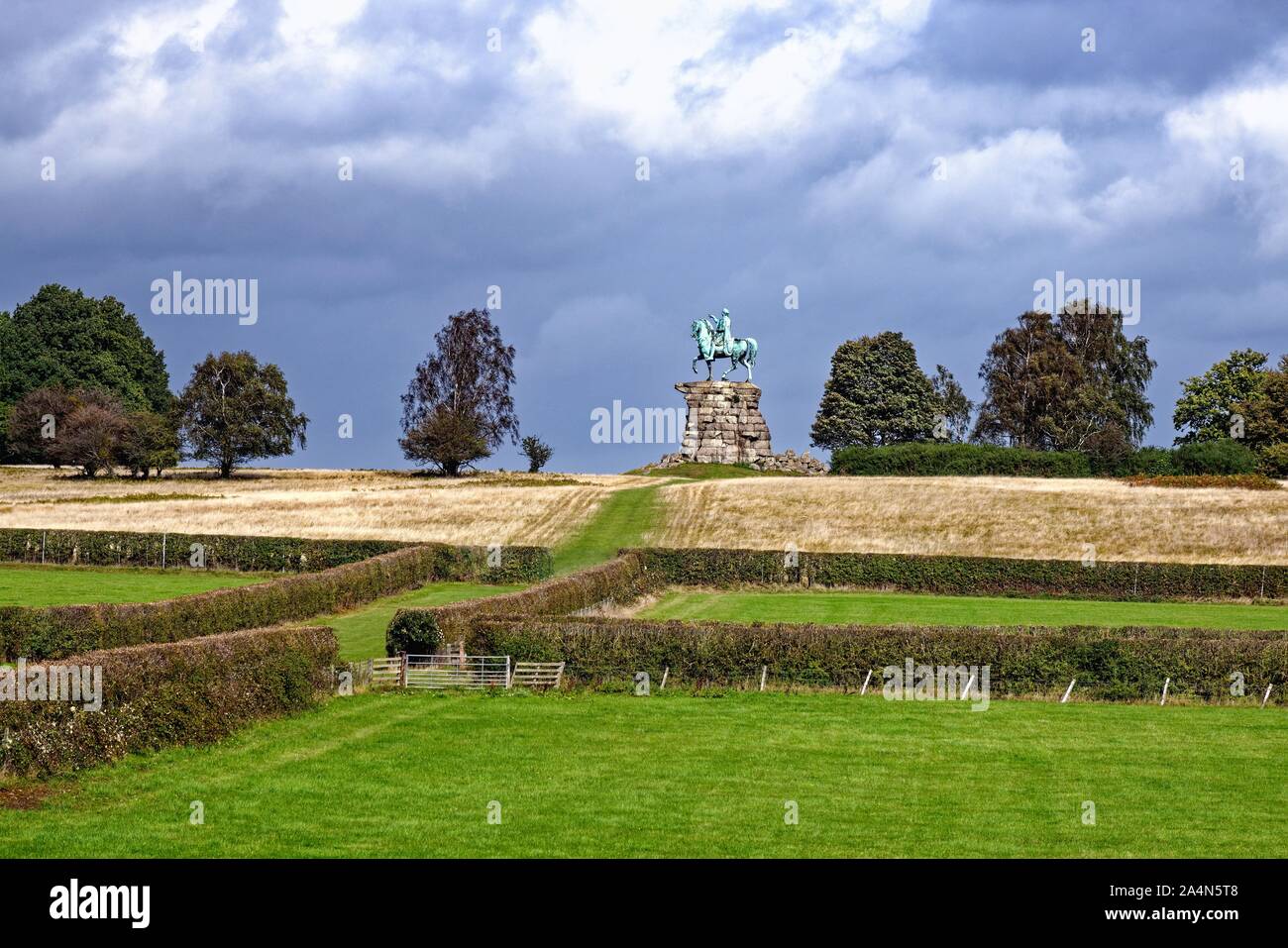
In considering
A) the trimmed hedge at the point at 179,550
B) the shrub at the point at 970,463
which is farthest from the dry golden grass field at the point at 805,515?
the shrub at the point at 970,463

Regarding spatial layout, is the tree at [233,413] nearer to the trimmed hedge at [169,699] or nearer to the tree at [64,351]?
the tree at [64,351]

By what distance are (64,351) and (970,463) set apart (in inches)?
3275

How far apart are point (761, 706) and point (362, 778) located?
41.2 feet

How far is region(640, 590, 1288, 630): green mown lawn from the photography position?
55.7 m

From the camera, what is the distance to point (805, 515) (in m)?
84.6

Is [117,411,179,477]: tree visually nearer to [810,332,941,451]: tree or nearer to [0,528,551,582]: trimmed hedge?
[0,528,551,582]: trimmed hedge

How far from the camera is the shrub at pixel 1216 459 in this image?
104 m

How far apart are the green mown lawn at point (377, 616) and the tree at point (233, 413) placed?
58.5 meters

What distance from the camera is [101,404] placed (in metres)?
130

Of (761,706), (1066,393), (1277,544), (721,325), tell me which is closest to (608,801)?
(761,706)

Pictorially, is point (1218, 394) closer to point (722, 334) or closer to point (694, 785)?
point (722, 334)

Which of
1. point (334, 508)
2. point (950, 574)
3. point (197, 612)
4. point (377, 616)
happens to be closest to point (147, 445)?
point (334, 508)
